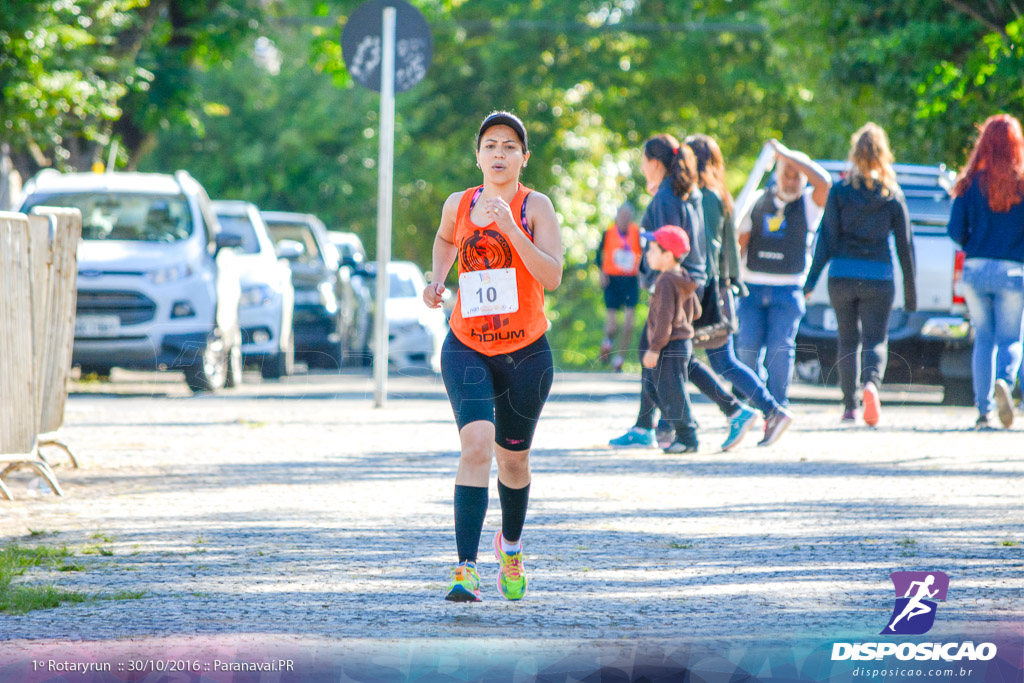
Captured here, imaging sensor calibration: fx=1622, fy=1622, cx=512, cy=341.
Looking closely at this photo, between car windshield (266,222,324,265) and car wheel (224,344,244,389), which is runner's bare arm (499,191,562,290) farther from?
car windshield (266,222,324,265)

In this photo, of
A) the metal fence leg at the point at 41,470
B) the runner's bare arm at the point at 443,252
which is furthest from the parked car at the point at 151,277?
the runner's bare arm at the point at 443,252

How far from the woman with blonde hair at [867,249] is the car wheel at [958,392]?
350cm

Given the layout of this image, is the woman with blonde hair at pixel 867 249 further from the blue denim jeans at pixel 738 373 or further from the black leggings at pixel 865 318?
the blue denim jeans at pixel 738 373

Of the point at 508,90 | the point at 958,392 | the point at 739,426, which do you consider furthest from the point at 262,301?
the point at 508,90

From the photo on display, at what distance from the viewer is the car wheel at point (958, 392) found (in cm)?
1475

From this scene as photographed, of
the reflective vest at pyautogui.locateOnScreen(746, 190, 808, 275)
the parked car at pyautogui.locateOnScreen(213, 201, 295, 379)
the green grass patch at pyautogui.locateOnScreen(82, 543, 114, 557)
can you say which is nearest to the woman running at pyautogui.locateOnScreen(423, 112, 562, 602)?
the green grass patch at pyautogui.locateOnScreen(82, 543, 114, 557)

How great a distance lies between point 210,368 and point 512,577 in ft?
32.5

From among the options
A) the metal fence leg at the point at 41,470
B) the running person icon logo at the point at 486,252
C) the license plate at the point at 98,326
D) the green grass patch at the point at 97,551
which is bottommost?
the green grass patch at the point at 97,551

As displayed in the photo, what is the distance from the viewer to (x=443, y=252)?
5.92 m

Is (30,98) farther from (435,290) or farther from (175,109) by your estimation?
(435,290)

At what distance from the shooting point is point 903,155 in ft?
70.2

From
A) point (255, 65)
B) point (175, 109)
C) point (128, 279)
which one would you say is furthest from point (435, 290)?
point (255, 65)

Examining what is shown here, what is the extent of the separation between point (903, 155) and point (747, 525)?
1502cm

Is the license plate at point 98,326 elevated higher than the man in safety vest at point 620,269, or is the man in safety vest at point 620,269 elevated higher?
the man in safety vest at point 620,269
